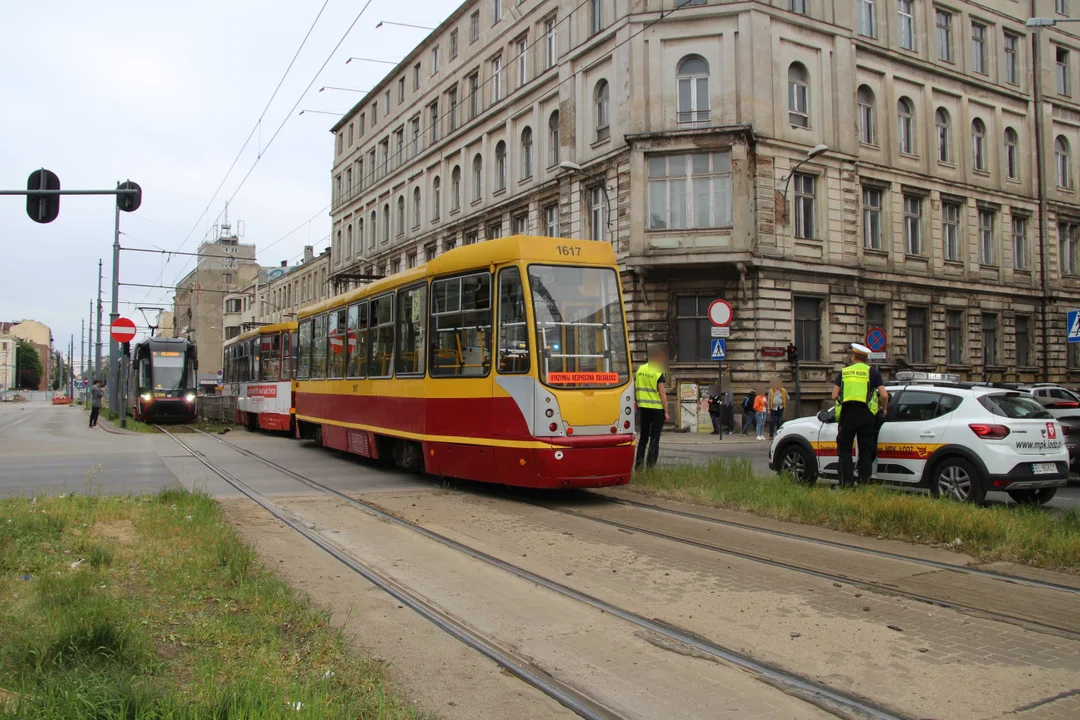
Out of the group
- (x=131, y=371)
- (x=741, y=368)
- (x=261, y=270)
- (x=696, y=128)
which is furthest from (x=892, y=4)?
(x=261, y=270)

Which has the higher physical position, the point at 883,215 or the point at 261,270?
the point at 261,270

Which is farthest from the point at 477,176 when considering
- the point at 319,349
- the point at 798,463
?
the point at 798,463

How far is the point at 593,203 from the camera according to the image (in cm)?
3186

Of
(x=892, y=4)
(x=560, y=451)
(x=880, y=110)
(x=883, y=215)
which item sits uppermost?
(x=892, y=4)

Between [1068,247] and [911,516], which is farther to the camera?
[1068,247]

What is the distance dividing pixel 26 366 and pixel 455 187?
130m

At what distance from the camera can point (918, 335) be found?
33.7 meters

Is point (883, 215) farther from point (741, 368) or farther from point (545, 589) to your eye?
point (545, 589)

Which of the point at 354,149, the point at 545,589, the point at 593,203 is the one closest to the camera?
the point at 545,589

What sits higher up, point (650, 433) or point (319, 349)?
point (319, 349)

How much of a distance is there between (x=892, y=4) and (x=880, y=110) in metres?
4.29

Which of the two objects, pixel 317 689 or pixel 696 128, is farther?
pixel 696 128

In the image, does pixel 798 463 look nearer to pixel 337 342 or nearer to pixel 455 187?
pixel 337 342

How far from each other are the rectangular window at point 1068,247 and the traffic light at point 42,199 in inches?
1605
